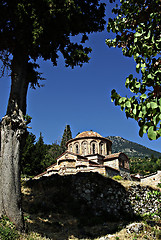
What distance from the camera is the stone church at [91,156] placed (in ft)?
82.5

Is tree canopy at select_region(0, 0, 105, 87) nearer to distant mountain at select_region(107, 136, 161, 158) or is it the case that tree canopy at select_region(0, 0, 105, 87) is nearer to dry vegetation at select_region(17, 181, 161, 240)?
dry vegetation at select_region(17, 181, 161, 240)

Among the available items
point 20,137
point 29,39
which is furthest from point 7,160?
point 29,39

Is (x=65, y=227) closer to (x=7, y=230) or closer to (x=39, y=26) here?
(x=7, y=230)

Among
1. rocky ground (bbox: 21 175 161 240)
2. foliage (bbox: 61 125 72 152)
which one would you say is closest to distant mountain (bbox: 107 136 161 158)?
foliage (bbox: 61 125 72 152)

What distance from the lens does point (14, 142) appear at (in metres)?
7.27

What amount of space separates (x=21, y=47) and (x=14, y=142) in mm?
4006

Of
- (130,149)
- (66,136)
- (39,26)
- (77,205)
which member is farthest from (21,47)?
(130,149)

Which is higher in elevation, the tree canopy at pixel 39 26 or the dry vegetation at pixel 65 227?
the tree canopy at pixel 39 26

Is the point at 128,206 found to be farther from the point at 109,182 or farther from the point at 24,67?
the point at 24,67

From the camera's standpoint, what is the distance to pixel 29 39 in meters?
8.22

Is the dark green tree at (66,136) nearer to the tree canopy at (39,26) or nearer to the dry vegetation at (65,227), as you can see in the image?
the dry vegetation at (65,227)

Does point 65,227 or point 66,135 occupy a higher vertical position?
point 66,135

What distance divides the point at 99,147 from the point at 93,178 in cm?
1846

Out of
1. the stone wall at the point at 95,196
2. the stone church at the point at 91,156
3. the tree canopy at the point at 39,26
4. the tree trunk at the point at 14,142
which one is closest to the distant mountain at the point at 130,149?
the stone church at the point at 91,156
